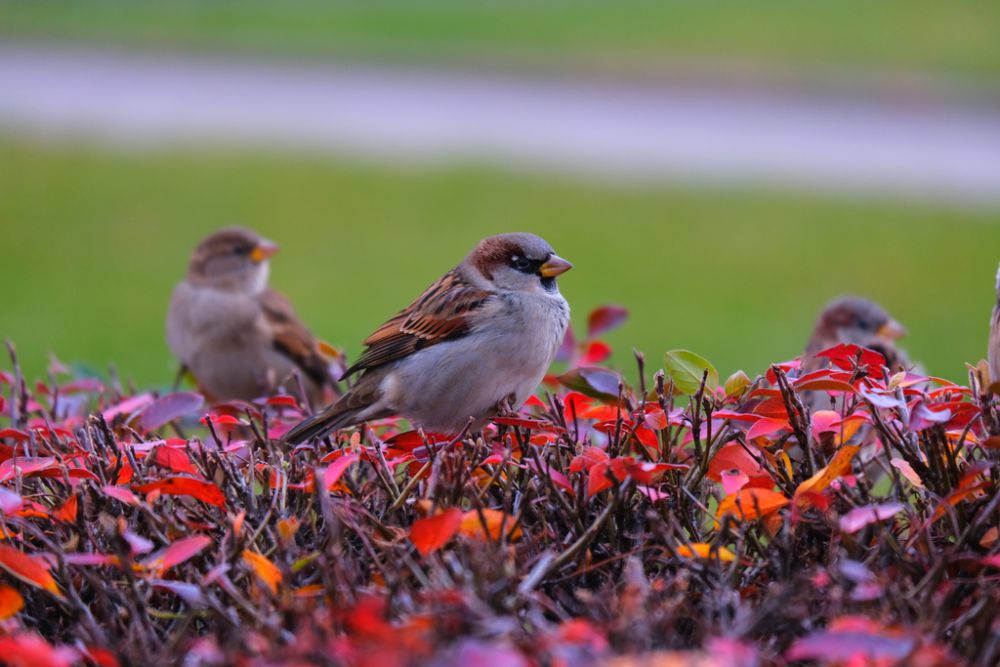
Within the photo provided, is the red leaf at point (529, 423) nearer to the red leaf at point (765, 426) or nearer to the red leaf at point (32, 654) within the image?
the red leaf at point (765, 426)

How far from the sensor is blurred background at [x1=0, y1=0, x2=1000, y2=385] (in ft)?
23.7

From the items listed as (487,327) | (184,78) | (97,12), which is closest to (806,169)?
(184,78)

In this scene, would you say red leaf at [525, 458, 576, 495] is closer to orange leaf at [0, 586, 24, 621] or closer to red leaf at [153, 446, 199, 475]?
red leaf at [153, 446, 199, 475]

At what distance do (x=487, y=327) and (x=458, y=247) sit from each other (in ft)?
16.9

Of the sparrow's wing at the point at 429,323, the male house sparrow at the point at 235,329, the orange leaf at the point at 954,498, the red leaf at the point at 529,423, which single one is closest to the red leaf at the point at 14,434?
the red leaf at the point at 529,423

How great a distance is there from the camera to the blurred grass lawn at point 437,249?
6727 millimetres

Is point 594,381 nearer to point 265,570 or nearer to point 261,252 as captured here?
point 265,570

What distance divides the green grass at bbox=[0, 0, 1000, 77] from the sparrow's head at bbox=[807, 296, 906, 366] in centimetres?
1011

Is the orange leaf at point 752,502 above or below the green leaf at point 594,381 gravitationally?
below

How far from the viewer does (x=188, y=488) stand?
1.82 m

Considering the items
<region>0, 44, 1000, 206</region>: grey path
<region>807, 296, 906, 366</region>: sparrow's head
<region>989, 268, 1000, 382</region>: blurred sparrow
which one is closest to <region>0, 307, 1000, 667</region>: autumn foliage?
<region>989, 268, 1000, 382</region>: blurred sparrow

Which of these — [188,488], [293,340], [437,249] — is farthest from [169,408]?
[437,249]

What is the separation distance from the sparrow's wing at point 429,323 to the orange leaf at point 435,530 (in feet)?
4.37

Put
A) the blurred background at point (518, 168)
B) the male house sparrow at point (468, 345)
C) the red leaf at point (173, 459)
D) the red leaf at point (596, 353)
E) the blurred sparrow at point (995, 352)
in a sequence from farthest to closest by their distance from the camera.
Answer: the blurred background at point (518, 168)
the male house sparrow at point (468, 345)
the red leaf at point (596, 353)
the blurred sparrow at point (995, 352)
the red leaf at point (173, 459)
